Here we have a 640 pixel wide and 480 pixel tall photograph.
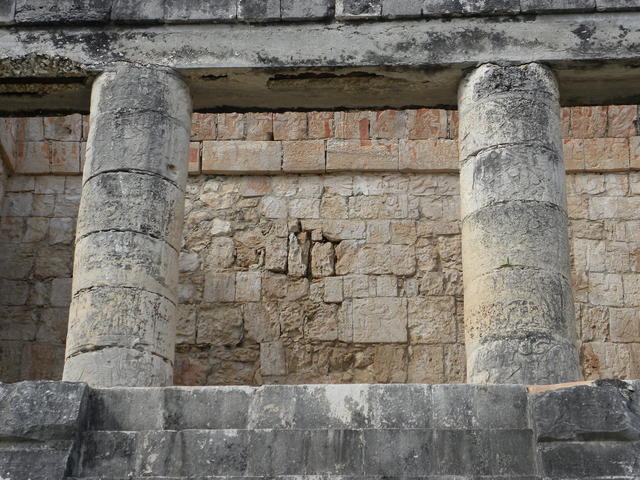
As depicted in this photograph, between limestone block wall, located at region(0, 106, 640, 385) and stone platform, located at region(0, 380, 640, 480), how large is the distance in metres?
4.50

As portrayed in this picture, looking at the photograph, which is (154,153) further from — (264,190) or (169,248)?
(264,190)

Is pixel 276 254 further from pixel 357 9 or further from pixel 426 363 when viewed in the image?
pixel 357 9

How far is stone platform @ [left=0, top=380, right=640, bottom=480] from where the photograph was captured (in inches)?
247

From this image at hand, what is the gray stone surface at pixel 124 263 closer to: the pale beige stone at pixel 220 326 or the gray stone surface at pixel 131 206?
the gray stone surface at pixel 131 206

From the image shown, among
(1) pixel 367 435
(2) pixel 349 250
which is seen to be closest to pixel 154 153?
(1) pixel 367 435

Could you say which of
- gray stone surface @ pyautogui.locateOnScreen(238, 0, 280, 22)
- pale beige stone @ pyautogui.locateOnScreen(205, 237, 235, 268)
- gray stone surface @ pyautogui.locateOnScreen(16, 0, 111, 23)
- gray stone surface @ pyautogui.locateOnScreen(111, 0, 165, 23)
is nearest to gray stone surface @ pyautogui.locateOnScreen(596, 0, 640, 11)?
gray stone surface @ pyautogui.locateOnScreen(238, 0, 280, 22)

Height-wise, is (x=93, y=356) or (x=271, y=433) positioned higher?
(x=93, y=356)

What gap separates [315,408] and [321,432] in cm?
24

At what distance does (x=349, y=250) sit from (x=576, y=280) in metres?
2.25

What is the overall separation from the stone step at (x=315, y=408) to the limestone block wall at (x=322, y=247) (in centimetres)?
447

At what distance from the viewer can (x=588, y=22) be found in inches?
338

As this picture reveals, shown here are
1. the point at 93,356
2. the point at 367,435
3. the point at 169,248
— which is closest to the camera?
the point at 367,435

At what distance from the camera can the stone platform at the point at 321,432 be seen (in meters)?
6.28

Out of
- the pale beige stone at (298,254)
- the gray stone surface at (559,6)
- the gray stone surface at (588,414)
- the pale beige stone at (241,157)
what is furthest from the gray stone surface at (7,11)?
the gray stone surface at (588,414)
